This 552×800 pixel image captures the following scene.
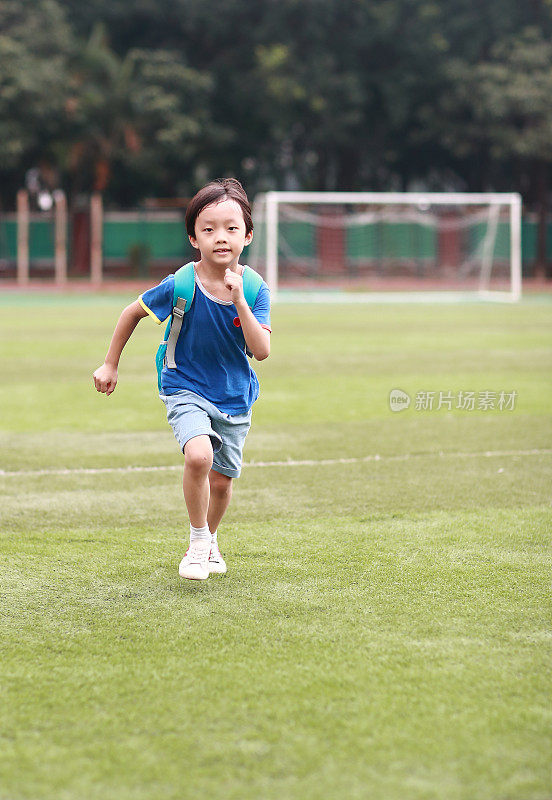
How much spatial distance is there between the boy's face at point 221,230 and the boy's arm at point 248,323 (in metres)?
0.08

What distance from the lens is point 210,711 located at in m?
2.88

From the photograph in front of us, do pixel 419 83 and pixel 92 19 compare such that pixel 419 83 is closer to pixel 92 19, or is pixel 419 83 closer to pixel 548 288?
pixel 548 288

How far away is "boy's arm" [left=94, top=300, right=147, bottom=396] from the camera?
4082 mm

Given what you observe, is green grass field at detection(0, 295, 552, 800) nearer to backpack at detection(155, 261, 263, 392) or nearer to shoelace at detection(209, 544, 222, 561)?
shoelace at detection(209, 544, 222, 561)

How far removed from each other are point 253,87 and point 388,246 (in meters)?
6.64

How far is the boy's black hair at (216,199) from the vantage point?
4000mm

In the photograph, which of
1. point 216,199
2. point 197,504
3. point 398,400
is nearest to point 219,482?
point 197,504

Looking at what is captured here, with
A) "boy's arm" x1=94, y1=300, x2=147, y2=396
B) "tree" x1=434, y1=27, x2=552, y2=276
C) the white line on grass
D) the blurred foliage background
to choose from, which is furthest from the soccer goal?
→ "boy's arm" x1=94, y1=300, x2=147, y2=396

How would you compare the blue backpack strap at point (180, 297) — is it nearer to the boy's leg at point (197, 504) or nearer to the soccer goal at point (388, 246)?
the boy's leg at point (197, 504)

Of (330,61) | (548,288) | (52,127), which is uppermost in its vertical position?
(330,61)

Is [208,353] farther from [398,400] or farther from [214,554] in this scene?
[398,400]

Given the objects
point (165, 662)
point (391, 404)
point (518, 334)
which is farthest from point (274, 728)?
point (518, 334)

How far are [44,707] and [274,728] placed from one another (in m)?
0.64

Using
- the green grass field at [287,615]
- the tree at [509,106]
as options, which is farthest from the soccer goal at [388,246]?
the green grass field at [287,615]
